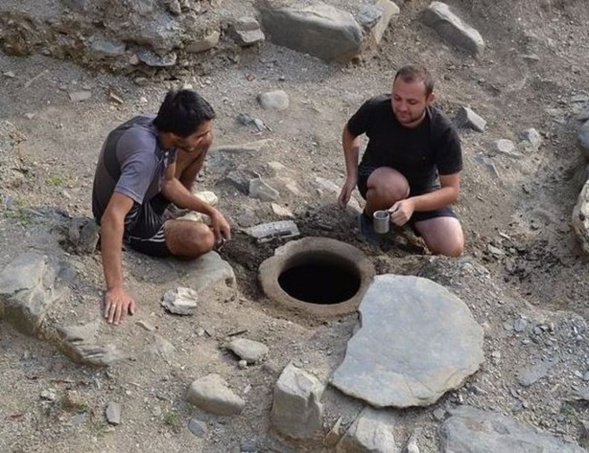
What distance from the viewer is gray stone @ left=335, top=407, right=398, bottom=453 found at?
3.79 metres

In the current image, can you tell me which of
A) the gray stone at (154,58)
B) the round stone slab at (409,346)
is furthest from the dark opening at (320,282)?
the gray stone at (154,58)

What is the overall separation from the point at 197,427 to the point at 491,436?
4.13ft

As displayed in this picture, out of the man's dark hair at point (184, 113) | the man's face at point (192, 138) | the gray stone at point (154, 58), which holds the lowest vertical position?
the gray stone at point (154, 58)

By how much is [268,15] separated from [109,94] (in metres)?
1.40

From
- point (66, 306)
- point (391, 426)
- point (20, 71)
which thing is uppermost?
point (391, 426)

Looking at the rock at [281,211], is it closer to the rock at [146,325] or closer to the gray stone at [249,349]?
the gray stone at [249,349]

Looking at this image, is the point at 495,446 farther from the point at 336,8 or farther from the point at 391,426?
the point at 336,8

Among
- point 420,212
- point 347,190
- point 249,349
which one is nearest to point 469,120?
point 420,212

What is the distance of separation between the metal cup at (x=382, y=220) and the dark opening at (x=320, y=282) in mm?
403

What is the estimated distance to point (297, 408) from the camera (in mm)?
3895

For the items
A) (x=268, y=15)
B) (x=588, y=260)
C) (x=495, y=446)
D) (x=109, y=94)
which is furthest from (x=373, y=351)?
(x=268, y=15)

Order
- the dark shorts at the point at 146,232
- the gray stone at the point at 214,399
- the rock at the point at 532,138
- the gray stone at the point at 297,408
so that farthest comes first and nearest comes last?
the rock at the point at 532,138, the dark shorts at the point at 146,232, the gray stone at the point at 214,399, the gray stone at the point at 297,408

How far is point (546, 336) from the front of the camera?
4.33 m

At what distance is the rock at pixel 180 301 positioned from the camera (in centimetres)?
445
